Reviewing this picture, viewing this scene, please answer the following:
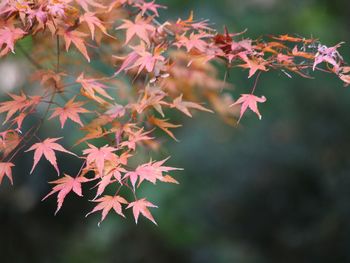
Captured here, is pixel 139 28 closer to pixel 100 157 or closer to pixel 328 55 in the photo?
pixel 100 157

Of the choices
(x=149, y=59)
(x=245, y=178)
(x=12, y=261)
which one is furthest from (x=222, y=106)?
(x=12, y=261)

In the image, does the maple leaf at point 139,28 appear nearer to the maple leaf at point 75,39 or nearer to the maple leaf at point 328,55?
the maple leaf at point 75,39

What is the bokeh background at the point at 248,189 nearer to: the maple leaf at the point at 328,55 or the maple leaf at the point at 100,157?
the maple leaf at the point at 328,55

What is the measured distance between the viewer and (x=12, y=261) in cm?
416

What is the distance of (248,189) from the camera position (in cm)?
416

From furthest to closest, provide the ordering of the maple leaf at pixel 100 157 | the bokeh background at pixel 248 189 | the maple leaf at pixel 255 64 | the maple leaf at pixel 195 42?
the bokeh background at pixel 248 189
the maple leaf at pixel 195 42
the maple leaf at pixel 255 64
the maple leaf at pixel 100 157

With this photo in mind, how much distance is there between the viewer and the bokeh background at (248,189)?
4039 millimetres

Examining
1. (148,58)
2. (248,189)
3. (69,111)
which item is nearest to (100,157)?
(69,111)

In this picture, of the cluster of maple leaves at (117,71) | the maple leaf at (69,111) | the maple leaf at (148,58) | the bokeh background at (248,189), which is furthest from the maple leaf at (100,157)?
the bokeh background at (248,189)

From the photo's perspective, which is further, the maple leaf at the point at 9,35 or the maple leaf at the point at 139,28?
the maple leaf at the point at 139,28

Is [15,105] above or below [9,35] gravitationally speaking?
below

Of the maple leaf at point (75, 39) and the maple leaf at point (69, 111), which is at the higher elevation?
the maple leaf at point (75, 39)

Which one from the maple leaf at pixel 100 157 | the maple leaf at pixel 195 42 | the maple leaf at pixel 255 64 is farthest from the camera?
the maple leaf at pixel 195 42

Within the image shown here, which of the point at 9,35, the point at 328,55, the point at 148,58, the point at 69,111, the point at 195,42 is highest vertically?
the point at 328,55
